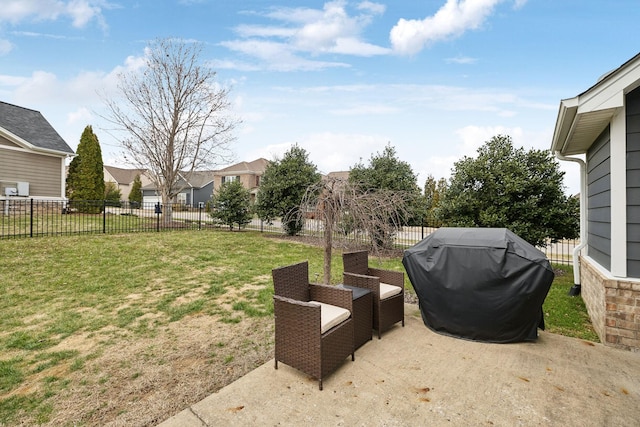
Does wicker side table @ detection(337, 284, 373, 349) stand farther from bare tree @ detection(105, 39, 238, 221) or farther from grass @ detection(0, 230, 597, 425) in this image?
bare tree @ detection(105, 39, 238, 221)

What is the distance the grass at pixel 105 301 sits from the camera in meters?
2.73

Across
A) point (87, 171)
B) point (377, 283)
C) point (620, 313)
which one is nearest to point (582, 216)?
point (620, 313)

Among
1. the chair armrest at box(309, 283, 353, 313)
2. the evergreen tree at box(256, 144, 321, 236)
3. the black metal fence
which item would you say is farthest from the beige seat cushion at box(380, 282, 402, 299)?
the evergreen tree at box(256, 144, 321, 236)

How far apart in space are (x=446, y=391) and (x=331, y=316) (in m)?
1.15

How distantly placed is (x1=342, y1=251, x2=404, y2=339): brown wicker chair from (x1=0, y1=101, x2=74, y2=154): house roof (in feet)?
58.9

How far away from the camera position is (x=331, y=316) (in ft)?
9.15

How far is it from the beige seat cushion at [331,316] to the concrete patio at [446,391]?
48 centimetres

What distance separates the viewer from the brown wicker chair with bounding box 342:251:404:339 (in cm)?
354

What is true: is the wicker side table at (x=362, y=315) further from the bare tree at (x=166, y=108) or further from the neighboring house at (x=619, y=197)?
the bare tree at (x=166, y=108)

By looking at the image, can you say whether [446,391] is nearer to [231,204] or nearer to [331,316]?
[331,316]

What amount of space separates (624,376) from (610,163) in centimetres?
237

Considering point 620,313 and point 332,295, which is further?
point 620,313

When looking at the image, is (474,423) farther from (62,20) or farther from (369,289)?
(62,20)

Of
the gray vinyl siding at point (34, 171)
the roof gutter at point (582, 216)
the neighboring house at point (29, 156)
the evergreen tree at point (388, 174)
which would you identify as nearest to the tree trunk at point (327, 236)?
the roof gutter at point (582, 216)
